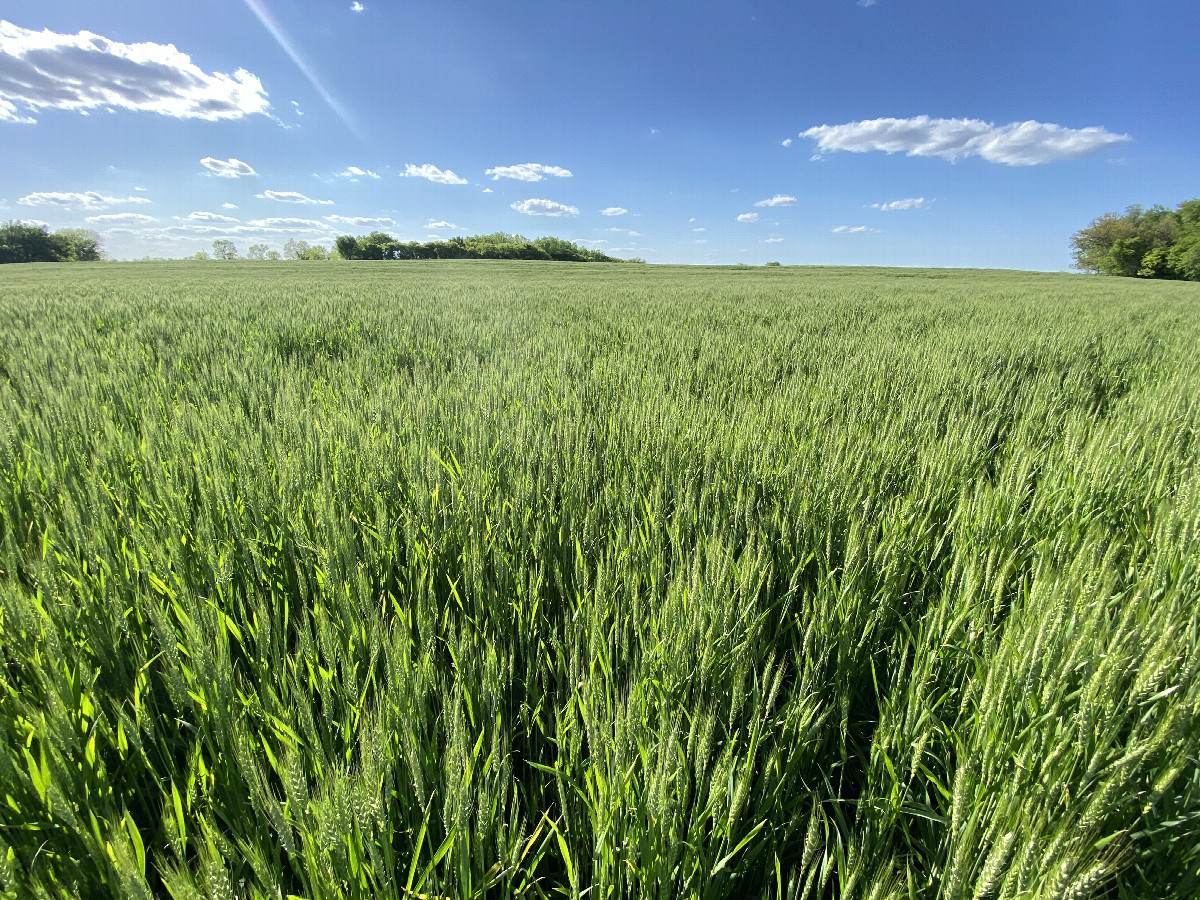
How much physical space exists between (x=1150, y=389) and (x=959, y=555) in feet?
9.68

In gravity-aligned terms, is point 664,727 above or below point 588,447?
below

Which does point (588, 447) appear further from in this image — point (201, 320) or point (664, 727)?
point (201, 320)

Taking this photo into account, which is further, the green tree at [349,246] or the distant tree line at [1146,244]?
the green tree at [349,246]

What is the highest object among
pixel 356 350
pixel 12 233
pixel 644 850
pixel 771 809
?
pixel 12 233

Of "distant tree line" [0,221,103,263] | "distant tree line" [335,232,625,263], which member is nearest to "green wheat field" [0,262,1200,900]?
"distant tree line" [335,232,625,263]

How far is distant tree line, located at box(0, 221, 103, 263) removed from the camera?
48.6 metres

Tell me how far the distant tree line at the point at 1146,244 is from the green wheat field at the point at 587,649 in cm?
6138

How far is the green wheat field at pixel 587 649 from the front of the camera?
0.66 m

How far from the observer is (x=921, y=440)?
225 centimetres

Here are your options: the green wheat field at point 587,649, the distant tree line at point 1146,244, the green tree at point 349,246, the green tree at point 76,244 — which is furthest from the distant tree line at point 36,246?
the distant tree line at point 1146,244

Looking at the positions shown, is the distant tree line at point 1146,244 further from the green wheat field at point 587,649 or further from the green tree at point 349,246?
the green tree at point 349,246

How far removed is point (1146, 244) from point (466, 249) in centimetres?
7071

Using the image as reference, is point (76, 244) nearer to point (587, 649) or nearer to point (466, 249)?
point (466, 249)

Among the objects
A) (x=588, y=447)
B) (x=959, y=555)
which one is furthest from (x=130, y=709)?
(x=959, y=555)
